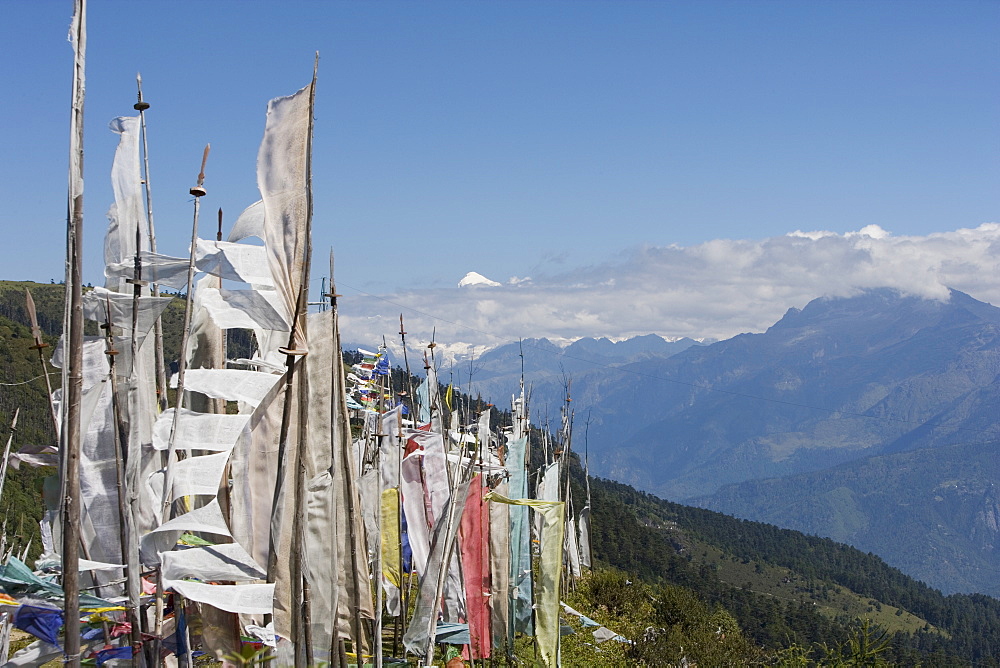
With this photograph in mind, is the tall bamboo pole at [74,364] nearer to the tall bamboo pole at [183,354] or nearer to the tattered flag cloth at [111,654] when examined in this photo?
the tall bamboo pole at [183,354]

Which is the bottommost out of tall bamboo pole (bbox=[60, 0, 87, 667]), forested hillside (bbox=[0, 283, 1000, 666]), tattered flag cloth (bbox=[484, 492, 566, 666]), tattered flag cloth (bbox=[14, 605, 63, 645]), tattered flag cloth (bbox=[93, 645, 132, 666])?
forested hillside (bbox=[0, 283, 1000, 666])

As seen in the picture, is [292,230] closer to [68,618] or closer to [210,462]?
[210,462]

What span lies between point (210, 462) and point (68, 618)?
71.5 inches

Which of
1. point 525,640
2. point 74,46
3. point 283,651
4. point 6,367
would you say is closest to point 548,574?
point 525,640

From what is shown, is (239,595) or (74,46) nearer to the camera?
(74,46)

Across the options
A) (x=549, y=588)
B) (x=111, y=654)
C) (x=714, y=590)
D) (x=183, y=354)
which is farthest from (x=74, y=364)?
(x=714, y=590)

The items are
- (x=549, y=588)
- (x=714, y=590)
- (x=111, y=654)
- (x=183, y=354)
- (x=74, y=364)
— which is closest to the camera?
(x=74, y=364)

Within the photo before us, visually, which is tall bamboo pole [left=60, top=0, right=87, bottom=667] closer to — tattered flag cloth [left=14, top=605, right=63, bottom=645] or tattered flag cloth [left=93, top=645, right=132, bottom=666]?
tattered flag cloth [left=14, top=605, right=63, bottom=645]

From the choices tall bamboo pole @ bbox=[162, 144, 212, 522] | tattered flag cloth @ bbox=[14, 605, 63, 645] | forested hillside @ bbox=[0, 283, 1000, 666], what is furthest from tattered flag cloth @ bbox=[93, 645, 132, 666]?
forested hillside @ bbox=[0, 283, 1000, 666]

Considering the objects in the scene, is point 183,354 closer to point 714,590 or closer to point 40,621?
point 40,621

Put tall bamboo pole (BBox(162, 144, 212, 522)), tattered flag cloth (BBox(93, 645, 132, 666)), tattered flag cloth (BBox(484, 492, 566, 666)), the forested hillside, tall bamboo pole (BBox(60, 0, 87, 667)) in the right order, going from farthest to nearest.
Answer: the forested hillside, tattered flag cloth (BBox(484, 492, 566, 666)), tattered flag cloth (BBox(93, 645, 132, 666)), tall bamboo pole (BBox(162, 144, 212, 522)), tall bamboo pole (BBox(60, 0, 87, 667))

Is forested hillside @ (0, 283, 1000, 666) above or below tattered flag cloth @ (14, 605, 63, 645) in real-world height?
below

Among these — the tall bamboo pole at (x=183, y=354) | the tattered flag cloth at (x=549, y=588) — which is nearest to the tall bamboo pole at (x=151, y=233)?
the tall bamboo pole at (x=183, y=354)

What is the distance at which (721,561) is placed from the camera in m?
122
